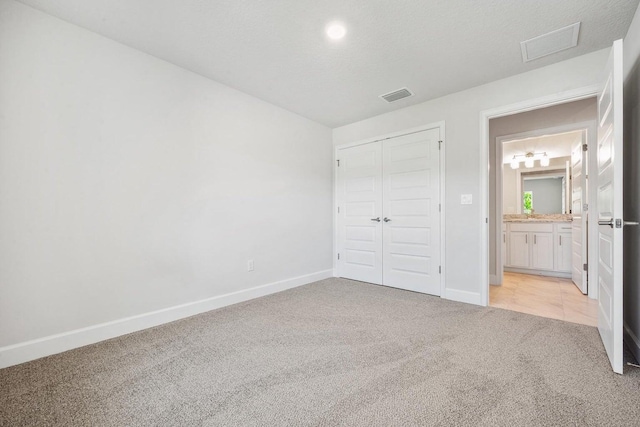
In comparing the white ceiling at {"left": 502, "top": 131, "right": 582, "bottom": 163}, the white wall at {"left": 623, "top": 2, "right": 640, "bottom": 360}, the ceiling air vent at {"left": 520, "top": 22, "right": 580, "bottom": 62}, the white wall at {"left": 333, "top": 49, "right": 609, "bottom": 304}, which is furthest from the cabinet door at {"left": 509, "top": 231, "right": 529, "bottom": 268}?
the ceiling air vent at {"left": 520, "top": 22, "right": 580, "bottom": 62}

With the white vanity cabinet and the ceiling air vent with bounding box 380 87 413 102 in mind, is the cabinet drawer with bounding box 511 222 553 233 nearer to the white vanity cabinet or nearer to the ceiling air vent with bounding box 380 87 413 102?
the white vanity cabinet

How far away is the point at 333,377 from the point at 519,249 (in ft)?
16.0

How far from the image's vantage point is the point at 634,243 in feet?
6.56

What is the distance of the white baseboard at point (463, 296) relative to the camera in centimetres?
312

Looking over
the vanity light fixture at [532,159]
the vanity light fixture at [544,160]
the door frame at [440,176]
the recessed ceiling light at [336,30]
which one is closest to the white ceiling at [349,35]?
the recessed ceiling light at [336,30]

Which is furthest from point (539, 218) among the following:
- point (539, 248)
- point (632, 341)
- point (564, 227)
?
point (632, 341)

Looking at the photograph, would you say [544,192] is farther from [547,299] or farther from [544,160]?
[547,299]

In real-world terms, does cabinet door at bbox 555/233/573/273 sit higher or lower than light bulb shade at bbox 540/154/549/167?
lower

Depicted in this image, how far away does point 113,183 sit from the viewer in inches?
→ 92.3

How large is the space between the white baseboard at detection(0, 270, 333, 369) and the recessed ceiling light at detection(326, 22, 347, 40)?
2.82 metres

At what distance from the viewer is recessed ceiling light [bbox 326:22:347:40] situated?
7.09 feet

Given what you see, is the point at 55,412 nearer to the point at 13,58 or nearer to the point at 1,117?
the point at 1,117

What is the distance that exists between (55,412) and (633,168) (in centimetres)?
404

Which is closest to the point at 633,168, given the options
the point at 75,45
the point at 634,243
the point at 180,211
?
the point at 634,243
